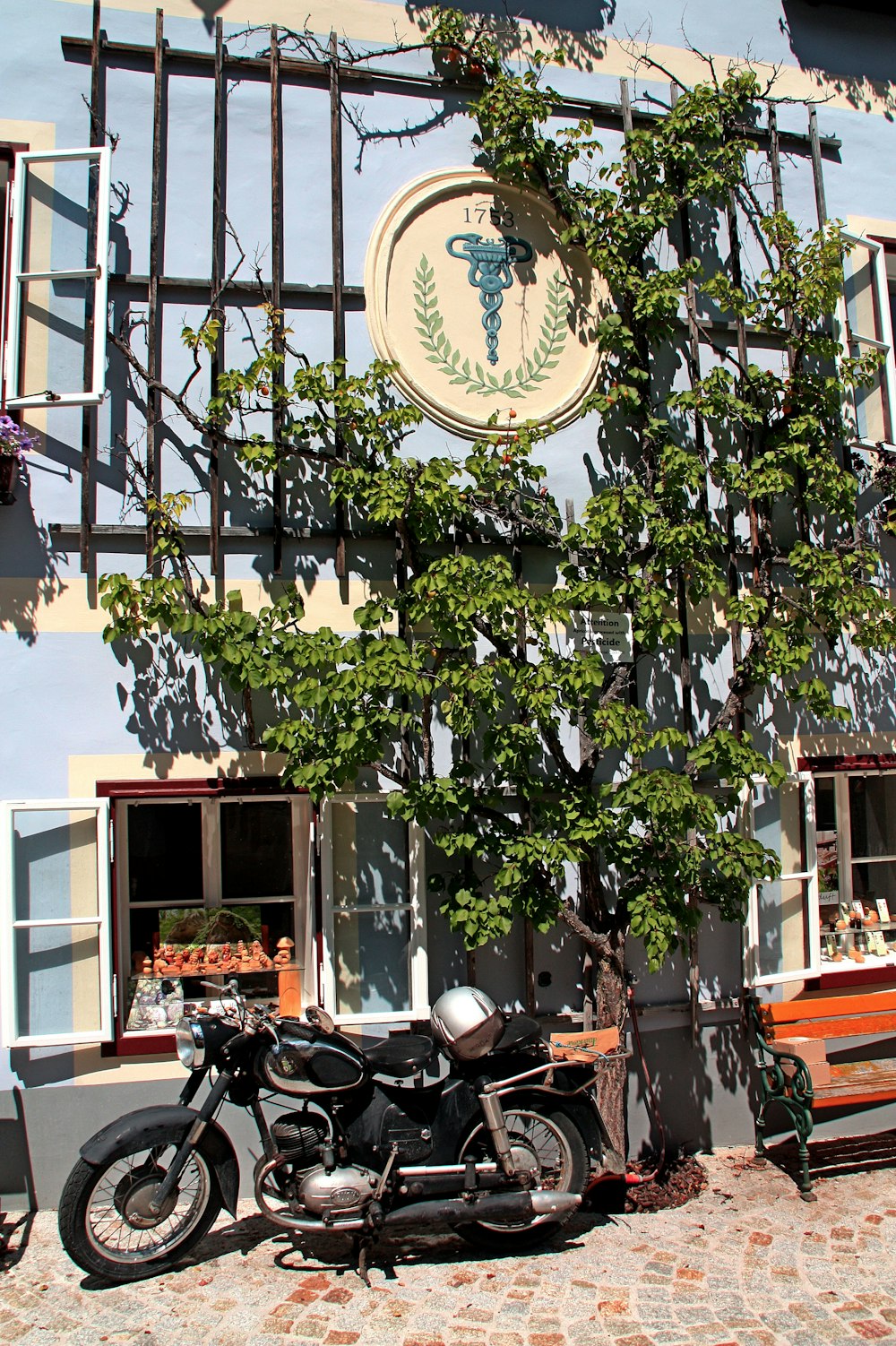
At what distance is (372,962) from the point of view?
18.2ft

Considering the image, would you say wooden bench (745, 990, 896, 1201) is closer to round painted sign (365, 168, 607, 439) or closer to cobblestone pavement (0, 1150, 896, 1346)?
cobblestone pavement (0, 1150, 896, 1346)

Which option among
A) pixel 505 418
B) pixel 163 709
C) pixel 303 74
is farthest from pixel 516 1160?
pixel 303 74

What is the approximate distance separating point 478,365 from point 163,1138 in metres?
4.06

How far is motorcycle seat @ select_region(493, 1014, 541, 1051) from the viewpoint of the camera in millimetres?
4770

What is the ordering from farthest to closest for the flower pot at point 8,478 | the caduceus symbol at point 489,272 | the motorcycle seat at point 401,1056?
the caduceus symbol at point 489,272, the flower pot at point 8,478, the motorcycle seat at point 401,1056

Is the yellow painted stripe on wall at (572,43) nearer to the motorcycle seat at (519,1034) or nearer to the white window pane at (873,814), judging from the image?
the white window pane at (873,814)

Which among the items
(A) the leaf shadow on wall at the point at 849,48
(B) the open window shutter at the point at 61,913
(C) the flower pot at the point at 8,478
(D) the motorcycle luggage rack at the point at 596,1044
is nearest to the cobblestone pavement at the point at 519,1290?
(D) the motorcycle luggage rack at the point at 596,1044

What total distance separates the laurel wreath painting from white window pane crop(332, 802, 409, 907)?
2319mm

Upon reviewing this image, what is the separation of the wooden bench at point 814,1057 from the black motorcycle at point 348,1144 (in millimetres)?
1241

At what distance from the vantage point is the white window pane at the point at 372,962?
550cm

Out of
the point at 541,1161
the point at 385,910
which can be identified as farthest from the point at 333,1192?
the point at 385,910

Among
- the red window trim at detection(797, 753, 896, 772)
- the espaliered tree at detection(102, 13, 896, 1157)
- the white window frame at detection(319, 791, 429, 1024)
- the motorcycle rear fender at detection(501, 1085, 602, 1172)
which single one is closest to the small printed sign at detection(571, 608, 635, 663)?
the espaliered tree at detection(102, 13, 896, 1157)

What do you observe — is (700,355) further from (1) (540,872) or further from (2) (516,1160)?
(2) (516,1160)

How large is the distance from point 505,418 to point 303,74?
208cm
